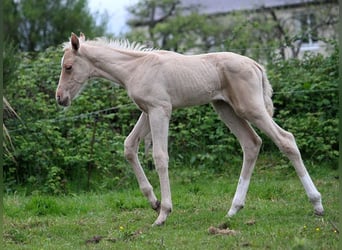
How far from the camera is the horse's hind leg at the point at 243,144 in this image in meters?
6.89

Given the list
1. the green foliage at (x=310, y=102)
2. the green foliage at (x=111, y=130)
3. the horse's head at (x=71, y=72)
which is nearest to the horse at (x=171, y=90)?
the horse's head at (x=71, y=72)

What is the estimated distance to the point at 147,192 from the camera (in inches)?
268

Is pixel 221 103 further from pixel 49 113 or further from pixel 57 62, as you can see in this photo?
pixel 57 62

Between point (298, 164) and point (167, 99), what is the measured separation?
1.43 meters

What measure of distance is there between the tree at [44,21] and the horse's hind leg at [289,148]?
17.3 metres

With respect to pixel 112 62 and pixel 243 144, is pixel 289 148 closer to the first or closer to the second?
pixel 243 144

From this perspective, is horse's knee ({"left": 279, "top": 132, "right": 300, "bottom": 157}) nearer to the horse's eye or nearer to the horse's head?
the horse's head

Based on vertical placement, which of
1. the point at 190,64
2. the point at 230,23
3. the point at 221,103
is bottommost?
the point at 230,23

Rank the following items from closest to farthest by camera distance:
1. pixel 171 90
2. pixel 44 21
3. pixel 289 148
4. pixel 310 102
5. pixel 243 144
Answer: pixel 289 148, pixel 171 90, pixel 243 144, pixel 310 102, pixel 44 21

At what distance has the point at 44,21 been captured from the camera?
2375cm

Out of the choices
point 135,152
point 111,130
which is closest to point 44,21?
point 111,130

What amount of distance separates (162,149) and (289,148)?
1.24m

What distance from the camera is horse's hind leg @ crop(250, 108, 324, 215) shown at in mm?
6527

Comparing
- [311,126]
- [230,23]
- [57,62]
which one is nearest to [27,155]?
[57,62]
